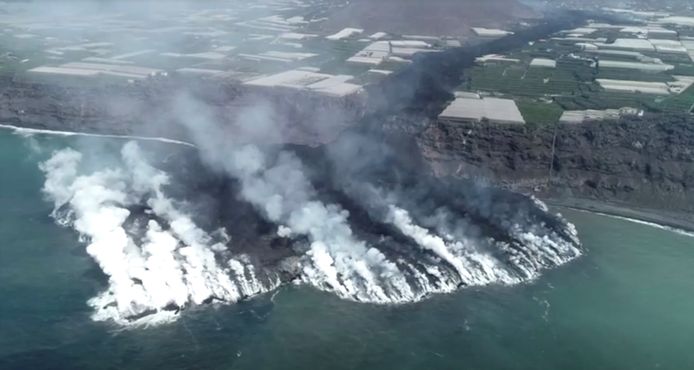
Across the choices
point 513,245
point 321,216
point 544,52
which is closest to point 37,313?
point 321,216

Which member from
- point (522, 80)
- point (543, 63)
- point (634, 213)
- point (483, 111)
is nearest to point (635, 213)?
point (634, 213)

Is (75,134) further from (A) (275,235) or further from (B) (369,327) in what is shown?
(B) (369,327)

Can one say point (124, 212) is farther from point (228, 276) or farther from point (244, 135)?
point (244, 135)

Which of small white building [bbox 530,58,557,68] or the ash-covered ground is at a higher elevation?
the ash-covered ground

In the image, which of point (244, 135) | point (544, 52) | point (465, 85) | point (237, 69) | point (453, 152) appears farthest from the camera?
point (544, 52)

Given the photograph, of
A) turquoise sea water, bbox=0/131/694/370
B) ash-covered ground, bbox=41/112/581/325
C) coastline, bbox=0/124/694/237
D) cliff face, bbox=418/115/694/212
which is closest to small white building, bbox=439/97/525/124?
cliff face, bbox=418/115/694/212

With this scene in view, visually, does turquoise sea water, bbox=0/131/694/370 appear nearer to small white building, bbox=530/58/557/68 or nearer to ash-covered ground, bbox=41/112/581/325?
ash-covered ground, bbox=41/112/581/325
